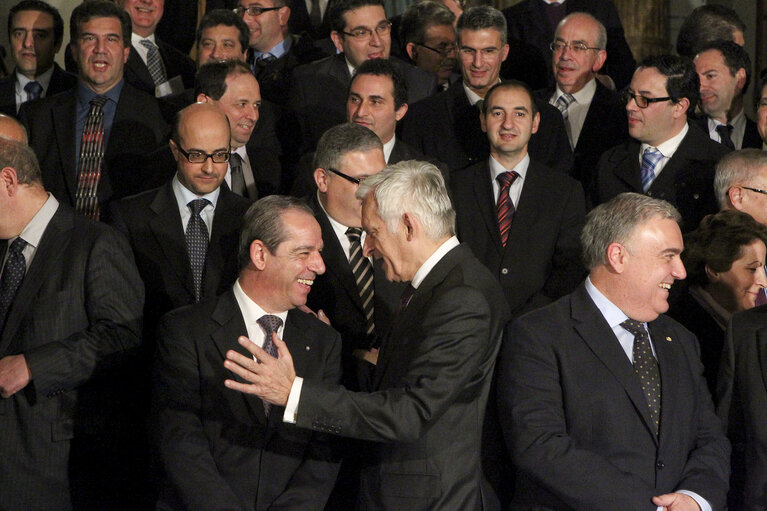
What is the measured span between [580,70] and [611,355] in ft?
10.1

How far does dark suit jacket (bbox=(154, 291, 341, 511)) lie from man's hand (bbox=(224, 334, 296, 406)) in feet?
1.87

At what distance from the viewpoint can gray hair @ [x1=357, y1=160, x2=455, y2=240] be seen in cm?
368

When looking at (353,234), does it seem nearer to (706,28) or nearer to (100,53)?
(100,53)

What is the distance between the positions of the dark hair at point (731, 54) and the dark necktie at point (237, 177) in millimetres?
2795

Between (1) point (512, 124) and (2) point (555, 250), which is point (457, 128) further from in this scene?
(2) point (555, 250)

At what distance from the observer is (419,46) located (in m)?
7.23

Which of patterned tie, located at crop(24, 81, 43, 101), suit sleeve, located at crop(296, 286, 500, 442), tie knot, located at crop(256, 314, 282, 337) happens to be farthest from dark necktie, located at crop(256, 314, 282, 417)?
patterned tie, located at crop(24, 81, 43, 101)

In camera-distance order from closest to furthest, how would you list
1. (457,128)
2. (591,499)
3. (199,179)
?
(591,499), (199,179), (457,128)

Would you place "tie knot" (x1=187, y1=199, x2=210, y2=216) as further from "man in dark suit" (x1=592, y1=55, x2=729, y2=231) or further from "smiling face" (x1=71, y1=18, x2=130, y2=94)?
"man in dark suit" (x1=592, y1=55, x2=729, y2=231)

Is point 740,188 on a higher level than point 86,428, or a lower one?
higher

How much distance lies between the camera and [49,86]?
679cm

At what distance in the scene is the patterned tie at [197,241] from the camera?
4.80 metres

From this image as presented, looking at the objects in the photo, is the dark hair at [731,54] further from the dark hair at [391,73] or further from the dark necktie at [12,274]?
the dark necktie at [12,274]

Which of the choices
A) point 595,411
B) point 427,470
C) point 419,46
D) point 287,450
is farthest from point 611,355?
point 419,46
